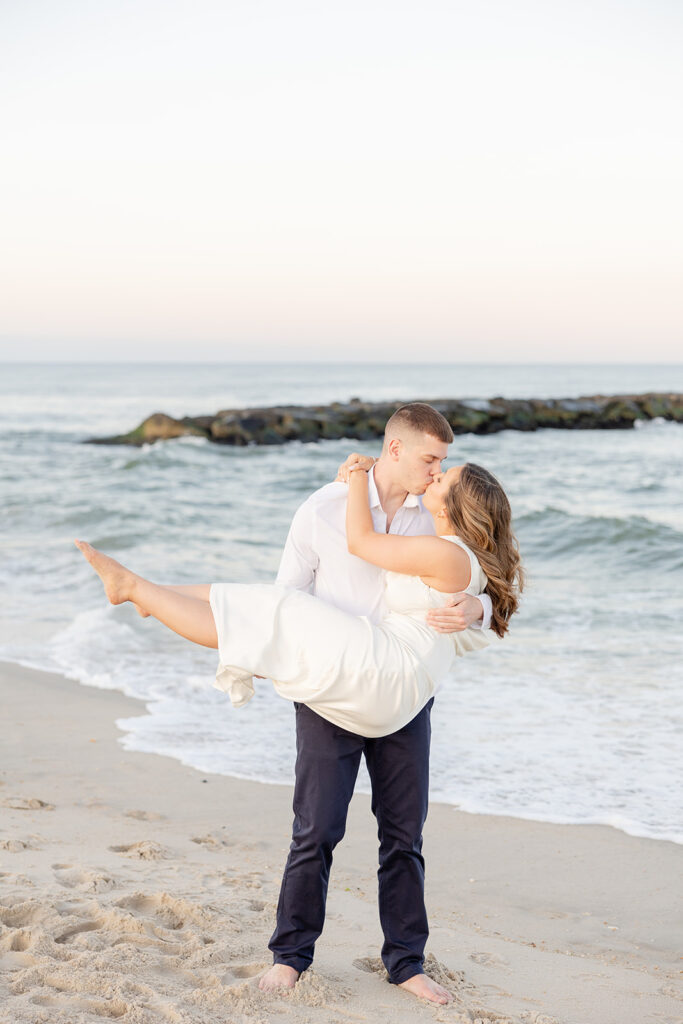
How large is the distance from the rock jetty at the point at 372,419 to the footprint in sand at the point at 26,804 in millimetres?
28134

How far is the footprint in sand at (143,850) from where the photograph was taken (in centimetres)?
427

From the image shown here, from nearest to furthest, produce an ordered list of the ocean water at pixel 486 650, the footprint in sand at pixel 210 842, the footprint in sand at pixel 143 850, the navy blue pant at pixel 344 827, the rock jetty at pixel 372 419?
the navy blue pant at pixel 344 827 < the footprint in sand at pixel 143 850 < the footprint in sand at pixel 210 842 < the ocean water at pixel 486 650 < the rock jetty at pixel 372 419

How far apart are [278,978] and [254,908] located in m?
0.73

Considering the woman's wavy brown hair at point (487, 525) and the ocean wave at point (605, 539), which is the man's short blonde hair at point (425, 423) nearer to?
the woman's wavy brown hair at point (487, 525)

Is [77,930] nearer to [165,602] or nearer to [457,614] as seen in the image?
[165,602]

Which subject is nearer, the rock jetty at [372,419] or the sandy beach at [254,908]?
the sandy beach at [254,908]

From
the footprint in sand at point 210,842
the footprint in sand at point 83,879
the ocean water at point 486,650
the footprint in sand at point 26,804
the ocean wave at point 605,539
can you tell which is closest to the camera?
the footprint in sand at point 83,879

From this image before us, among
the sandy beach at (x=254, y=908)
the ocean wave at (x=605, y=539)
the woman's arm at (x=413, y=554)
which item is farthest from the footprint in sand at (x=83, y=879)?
the ocean wave at (x=605, y=539)

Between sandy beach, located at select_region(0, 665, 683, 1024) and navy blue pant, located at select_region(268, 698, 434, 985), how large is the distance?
0.15 m

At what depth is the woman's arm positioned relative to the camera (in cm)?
296

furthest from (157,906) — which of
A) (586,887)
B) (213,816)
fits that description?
(586,887)

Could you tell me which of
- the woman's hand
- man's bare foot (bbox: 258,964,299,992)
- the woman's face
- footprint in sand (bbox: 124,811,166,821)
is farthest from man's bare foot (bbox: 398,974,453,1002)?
footprint in sand (bbox: 124,811,166,821)

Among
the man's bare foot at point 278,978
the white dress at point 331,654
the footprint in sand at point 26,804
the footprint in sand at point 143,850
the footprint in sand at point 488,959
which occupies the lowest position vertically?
the footprint in sand at point 26,804

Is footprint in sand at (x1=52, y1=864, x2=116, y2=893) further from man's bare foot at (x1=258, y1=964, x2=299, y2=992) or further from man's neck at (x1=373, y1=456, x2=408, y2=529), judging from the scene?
man's neck at (x1=373, y1=456, x2=408, y2=529)
